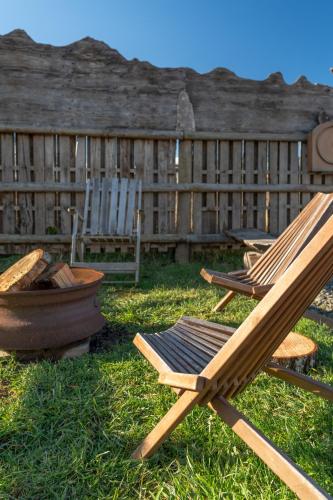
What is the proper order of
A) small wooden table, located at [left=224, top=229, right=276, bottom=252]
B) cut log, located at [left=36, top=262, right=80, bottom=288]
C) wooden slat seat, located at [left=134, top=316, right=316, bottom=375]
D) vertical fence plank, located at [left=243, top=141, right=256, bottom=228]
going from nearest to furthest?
wooden slat seat, located at [left=134, top=316, right=316, bottom=375], cut log, located at [left=36, top=262, right=80, bottom=288], small wooden table, located at [left=224, top=229, right=276, bottom=252], vertical fence plank, located at [left=243, top=141, right=256, bottom=228]

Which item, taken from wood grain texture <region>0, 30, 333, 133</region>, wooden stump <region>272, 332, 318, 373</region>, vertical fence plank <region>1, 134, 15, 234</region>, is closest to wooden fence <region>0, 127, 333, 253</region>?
vertical fence plank <region>1, 134, 15, 234</region>

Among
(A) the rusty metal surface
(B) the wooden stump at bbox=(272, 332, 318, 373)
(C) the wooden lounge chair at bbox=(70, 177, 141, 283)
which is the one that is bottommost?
(B) the wooden stump at bbox=(272, 332, 318, 373)

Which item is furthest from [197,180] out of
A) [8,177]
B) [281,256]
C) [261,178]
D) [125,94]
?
[281,256]

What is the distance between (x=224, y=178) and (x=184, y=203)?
0.80m

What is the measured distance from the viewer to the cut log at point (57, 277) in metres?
2.29

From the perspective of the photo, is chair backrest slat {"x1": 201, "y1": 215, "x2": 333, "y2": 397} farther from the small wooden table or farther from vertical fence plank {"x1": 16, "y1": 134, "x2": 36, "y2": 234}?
vertical fence plank {"x1": 16, "y1": 134, "x2": 36, "y2": 234}

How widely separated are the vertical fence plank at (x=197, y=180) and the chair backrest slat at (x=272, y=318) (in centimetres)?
445

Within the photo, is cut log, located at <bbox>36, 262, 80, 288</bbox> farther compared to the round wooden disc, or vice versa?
cut log, located at <bbox>36, 262, 80, 288</bbox>

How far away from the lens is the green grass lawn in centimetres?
121

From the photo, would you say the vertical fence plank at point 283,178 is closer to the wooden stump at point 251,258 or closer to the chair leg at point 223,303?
the wooden stump at point 251,258

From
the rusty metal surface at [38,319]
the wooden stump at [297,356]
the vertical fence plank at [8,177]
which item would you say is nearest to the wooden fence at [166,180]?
the vertical fence plank at [8,177]

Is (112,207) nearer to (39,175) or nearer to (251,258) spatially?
(39,175)

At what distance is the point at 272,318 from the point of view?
103 cm

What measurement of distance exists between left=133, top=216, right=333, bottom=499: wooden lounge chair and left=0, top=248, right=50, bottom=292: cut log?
108 cm
